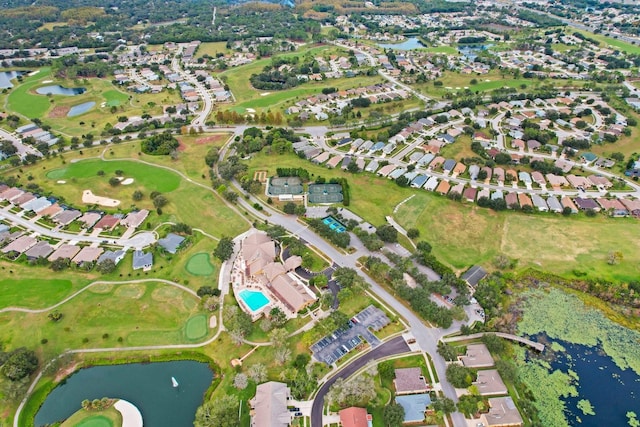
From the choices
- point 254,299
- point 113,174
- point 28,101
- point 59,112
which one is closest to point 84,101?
point 59,112

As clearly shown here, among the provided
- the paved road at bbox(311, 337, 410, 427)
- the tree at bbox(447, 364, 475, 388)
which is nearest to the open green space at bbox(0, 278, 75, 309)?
the paved road at bbox(311, 337, 410, 427)

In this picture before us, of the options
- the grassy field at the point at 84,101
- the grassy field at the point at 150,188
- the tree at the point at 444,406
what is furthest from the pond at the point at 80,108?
the tree at the point at 444,406

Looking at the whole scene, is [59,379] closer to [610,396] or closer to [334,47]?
[610,396]

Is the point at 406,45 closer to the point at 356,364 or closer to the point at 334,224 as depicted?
the point at 334,224

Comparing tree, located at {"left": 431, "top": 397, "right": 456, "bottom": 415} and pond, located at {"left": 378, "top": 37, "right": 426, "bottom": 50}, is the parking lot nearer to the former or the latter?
tree, located at {"left": 431, "top": 397, "right": 456, "bottom": 415}

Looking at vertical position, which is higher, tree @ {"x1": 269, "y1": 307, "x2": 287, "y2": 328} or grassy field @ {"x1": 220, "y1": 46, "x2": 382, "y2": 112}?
tree @ {"x1": 269, "y1": 307, "x2": 287, "y2": 328}

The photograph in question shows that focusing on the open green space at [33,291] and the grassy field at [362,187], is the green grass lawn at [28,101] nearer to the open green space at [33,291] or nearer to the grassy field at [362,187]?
the open green space at [33,291]
